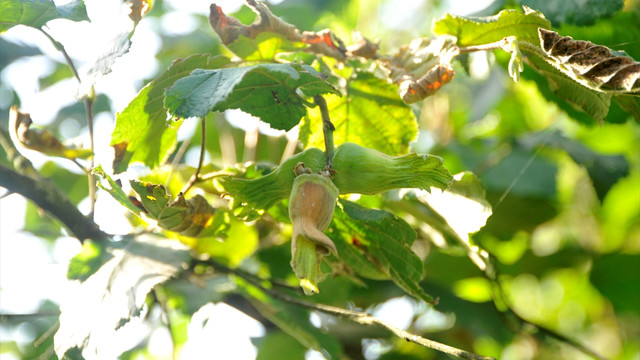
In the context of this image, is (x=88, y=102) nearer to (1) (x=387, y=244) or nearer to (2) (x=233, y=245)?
(2) (x=233, y=245)

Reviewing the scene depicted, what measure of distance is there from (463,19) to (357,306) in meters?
1.00

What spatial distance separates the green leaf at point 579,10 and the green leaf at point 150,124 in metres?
0.65

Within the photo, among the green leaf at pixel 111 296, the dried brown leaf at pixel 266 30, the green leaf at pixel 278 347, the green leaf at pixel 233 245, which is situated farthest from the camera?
the green leaf at pixel 278 347

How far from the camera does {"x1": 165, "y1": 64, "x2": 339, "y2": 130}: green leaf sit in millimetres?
819

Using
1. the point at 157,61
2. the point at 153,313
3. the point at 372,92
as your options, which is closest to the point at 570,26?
the point at 372,92

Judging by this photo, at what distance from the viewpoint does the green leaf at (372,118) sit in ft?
3.76

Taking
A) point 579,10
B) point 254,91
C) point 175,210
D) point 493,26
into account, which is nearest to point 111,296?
point 175,210

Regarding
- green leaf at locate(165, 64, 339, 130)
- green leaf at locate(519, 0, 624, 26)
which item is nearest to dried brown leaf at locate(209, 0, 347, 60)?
green leaf at locate(165, 64, 339, 130)

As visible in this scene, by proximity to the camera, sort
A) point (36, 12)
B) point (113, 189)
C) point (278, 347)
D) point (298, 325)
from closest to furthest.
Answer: point (113, 189) < point (36, 12) < point (298, 325) < point (278, 347)

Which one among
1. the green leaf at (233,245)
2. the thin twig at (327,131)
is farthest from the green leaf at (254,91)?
the green leaf at (233,245)

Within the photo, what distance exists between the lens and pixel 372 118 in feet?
3.83

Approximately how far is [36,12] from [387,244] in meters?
0.77

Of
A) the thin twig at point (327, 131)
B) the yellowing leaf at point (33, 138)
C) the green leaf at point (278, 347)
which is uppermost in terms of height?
the thin twig at point (327, 131)

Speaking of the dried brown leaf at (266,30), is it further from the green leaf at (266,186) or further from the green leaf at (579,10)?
the green leaf at (579,10)
